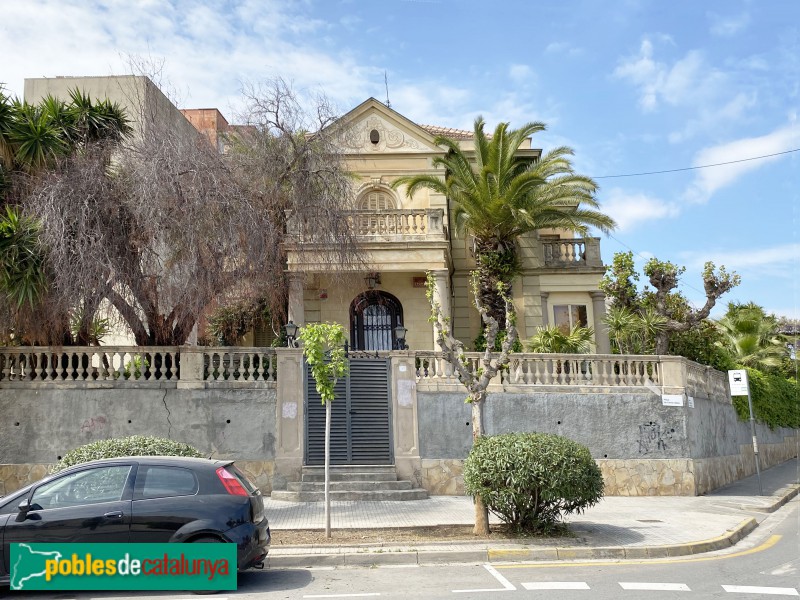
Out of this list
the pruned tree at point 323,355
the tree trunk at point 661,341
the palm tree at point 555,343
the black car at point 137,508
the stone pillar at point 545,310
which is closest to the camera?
the black car at point 137,508

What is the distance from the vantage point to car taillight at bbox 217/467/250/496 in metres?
8.33

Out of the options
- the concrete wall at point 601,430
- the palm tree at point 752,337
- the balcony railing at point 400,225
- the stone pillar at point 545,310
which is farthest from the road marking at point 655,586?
the palm tree at point 752,337

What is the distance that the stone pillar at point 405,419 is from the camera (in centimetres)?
1625

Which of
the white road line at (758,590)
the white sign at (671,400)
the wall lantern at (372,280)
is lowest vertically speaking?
the white road line at (758,590)

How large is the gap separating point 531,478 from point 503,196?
12.9 meters

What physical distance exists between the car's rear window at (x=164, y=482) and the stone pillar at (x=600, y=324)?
1760 centimetres

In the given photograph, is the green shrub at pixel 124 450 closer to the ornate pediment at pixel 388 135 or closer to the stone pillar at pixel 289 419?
the stone pillar at pixel 289 419

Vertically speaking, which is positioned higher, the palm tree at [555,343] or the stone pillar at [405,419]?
the palm tree at [555,343]

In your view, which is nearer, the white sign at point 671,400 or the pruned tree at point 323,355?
the pruned tree at point 323,355

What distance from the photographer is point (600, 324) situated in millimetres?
24188

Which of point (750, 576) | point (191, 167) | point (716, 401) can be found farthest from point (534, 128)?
point (750, 576)

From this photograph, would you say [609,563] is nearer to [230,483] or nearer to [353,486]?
[230,483]

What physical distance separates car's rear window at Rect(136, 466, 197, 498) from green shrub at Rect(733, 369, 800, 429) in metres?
19.7

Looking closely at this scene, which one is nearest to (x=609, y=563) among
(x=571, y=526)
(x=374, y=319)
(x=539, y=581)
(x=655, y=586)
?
(x=655, y=586)
